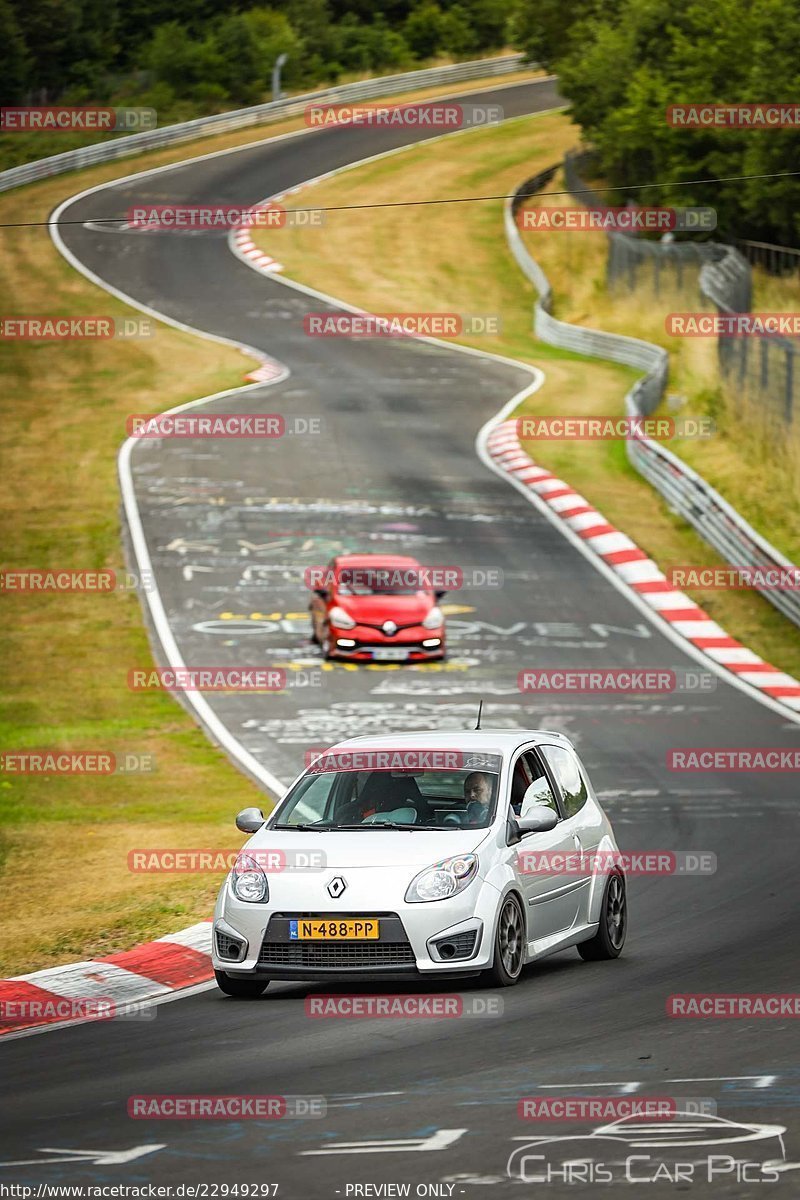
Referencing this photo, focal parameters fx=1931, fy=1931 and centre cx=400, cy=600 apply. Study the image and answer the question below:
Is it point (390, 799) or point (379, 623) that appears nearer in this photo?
point (390, 799)

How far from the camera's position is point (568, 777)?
41.6 ft

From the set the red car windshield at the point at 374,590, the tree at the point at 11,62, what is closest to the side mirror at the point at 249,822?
the red car windshield at the point at 374,590

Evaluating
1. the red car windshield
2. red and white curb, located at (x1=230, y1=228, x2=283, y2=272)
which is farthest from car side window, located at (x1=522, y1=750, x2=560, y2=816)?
red and white curb, located at (x1=230, y1=228, x2=283, y2=272)

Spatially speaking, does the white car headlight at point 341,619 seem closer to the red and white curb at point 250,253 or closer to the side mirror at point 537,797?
the side mirror at point 537,797

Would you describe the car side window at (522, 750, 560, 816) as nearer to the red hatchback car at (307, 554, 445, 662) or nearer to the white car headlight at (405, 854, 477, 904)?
the white car headlight at (405, 854, 477, 904)

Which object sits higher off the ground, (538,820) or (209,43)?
A: (209,43)

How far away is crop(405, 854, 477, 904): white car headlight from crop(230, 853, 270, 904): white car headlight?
0.86 m

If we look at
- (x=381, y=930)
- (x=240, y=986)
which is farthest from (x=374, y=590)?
(x=381, y=930)

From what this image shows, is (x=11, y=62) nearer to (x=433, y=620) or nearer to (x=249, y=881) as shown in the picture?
(x=433, y=620)

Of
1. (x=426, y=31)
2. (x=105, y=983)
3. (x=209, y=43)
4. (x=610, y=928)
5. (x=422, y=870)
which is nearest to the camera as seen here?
(x=422, y=870)

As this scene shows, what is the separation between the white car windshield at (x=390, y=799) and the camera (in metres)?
11.5

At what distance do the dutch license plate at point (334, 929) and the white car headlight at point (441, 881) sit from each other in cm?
26

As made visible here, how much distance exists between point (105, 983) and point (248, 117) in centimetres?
6969

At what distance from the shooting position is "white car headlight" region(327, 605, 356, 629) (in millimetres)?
26016
